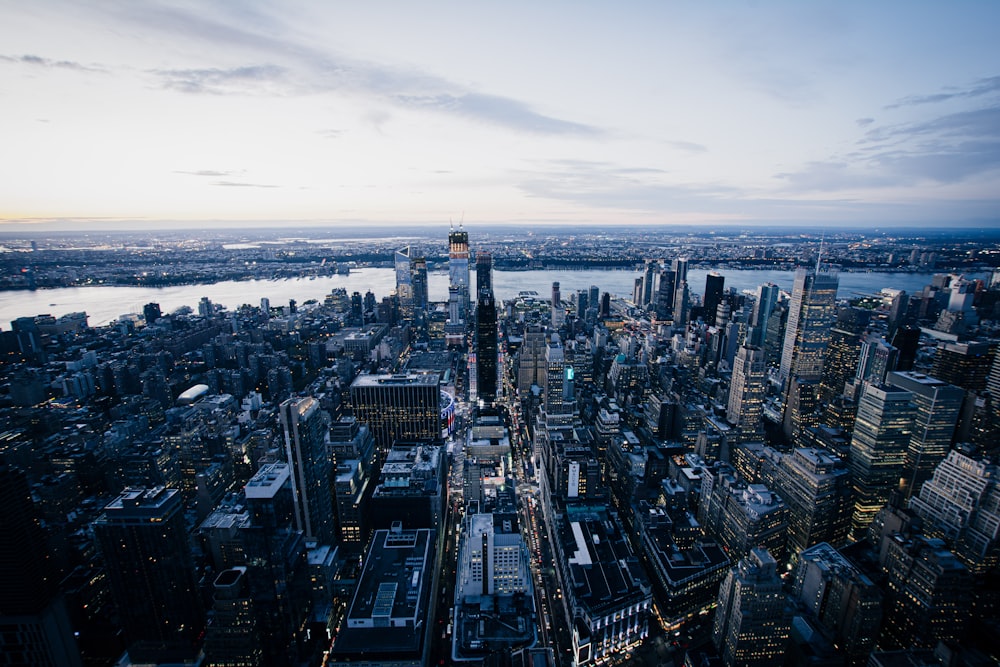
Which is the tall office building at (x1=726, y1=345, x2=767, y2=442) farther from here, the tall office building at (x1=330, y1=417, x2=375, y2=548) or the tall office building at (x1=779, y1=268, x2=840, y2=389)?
the tall office building at (x1=330, y1=417, x2=375, y2=548)

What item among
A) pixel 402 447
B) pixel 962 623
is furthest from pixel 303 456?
pixel 962 623

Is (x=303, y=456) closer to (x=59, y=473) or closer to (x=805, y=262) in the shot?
(x=59, y=473)

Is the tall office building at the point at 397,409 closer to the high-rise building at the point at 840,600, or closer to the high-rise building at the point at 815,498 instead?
the high-rise building at the point at 815,498

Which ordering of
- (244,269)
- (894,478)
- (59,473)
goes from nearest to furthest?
(59,473) → (894,478) → (244,269)

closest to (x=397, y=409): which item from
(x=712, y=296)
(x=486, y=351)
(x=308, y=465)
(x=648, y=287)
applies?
(x=308, y=465)

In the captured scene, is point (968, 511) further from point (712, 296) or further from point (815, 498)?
point (712, 296)

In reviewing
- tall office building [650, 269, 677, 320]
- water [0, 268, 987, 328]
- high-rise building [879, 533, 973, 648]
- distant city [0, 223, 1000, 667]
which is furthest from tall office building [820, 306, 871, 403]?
water [0, 268, 987, 328]

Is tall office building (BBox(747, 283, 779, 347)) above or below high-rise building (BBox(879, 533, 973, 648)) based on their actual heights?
above
